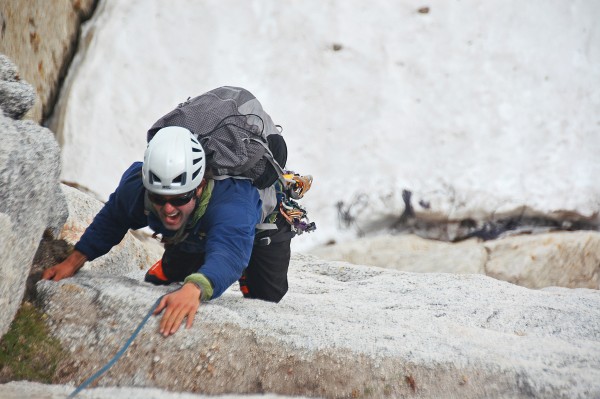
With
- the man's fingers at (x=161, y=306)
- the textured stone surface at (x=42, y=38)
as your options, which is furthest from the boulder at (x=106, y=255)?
the textured stone surface at (x=42, y=38)

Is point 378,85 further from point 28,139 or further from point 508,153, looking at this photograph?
point 28,139

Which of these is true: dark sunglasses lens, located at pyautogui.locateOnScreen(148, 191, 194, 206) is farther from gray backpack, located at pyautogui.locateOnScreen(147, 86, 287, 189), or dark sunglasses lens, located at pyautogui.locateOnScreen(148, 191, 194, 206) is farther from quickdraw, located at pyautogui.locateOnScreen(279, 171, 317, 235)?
quickdraw, located at pyautogui.locateOnScreen(279, 171, 317, 235)

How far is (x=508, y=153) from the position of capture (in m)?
12.9

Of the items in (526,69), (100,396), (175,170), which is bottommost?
(100,396)

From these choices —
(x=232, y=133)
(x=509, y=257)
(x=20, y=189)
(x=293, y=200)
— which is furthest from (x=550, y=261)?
(x=20, y=189)

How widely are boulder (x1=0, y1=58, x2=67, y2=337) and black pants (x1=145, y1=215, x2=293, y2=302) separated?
1416mm

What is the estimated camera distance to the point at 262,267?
259 inches

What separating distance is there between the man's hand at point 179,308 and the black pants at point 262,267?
145cm

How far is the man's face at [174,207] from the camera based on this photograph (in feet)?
17.2

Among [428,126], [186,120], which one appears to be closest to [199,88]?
[428,126]

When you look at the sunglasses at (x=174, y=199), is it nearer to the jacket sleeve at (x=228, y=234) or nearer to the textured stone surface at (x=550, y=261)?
the jacket sleeve at (x=228, y=234)

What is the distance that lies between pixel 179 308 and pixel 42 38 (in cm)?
795

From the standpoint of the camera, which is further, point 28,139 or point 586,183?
point 586,183

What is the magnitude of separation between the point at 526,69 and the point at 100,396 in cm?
1095
